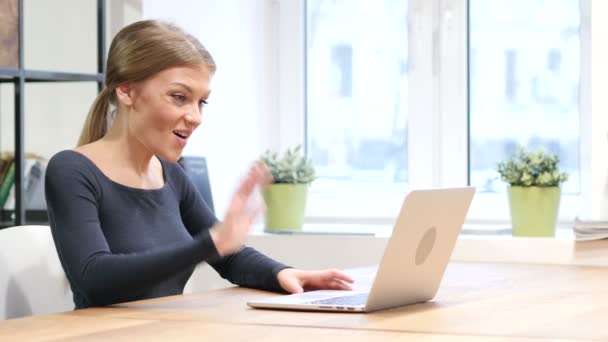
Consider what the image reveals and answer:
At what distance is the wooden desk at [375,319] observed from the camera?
4.69ft

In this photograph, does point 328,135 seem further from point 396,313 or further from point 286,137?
point 396,313

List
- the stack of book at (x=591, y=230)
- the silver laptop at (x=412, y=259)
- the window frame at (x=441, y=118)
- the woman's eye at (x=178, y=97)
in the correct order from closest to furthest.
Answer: the silver laptop at (x=412, y=259) < the woman's eye at (x=178, y=97) < the stack of book at (x=591, y=230) < the window frame at (x=441, y=118)

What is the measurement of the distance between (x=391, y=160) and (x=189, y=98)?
1.93m

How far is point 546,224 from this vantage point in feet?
10.5

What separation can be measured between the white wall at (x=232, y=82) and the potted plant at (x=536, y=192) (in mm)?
902

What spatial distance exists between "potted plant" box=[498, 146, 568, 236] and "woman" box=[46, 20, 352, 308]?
1284 mm

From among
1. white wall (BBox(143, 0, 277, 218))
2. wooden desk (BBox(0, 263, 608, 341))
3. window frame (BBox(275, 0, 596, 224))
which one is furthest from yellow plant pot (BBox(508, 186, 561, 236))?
wooden desk (BBox(0, 263, 608, 341))

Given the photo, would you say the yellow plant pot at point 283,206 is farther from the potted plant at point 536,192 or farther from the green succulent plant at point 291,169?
the potted plant at point 536,192

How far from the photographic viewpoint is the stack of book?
2.96m

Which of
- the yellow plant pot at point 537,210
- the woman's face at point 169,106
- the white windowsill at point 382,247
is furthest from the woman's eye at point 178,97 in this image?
the yellow plant pot at point 537,210

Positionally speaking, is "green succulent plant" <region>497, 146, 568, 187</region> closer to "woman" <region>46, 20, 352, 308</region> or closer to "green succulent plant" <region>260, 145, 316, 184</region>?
"green succulent plant" <region>260, 145, 316, 184</region>

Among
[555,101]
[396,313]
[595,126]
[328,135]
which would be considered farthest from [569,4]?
[396,313]

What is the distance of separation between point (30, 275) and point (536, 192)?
1.74 m

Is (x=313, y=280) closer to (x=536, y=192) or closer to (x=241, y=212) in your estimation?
(x=241, y=212)
